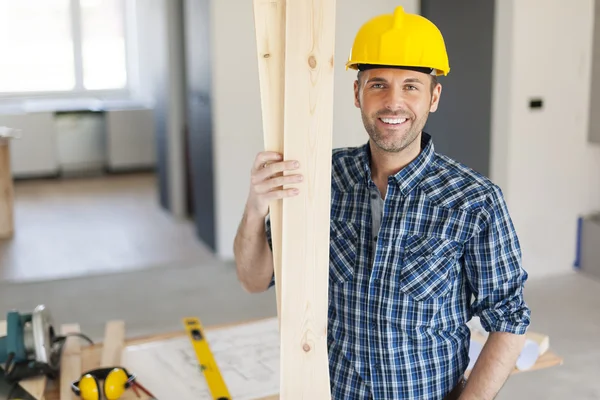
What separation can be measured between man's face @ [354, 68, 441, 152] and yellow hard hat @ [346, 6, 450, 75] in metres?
0.03

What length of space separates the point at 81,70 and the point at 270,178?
813 cm

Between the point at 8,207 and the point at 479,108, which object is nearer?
the point at 479,108

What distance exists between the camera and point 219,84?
5035mm

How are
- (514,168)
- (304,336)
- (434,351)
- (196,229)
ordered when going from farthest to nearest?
(196,229), (514,168), (434,351), (304,336)

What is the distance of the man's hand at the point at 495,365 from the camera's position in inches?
59.1

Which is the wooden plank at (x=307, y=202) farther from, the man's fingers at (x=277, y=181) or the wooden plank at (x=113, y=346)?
the wooden plank at (x=113, y=346)

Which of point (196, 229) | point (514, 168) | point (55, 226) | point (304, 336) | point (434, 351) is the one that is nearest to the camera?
point (304, 336)

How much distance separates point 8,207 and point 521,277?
545cm

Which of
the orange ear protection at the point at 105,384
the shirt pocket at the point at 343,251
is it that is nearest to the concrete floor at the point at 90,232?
the orange ear protection at the point at 105,384

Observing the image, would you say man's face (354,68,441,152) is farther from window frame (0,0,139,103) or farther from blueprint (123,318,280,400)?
window frame (0,0,139,103)

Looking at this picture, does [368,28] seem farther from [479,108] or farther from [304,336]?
[479,108]

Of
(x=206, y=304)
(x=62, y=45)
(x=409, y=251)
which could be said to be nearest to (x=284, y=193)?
(x=409, y=251)

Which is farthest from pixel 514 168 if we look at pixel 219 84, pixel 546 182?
pixel 219 84

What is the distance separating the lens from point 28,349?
197cm
